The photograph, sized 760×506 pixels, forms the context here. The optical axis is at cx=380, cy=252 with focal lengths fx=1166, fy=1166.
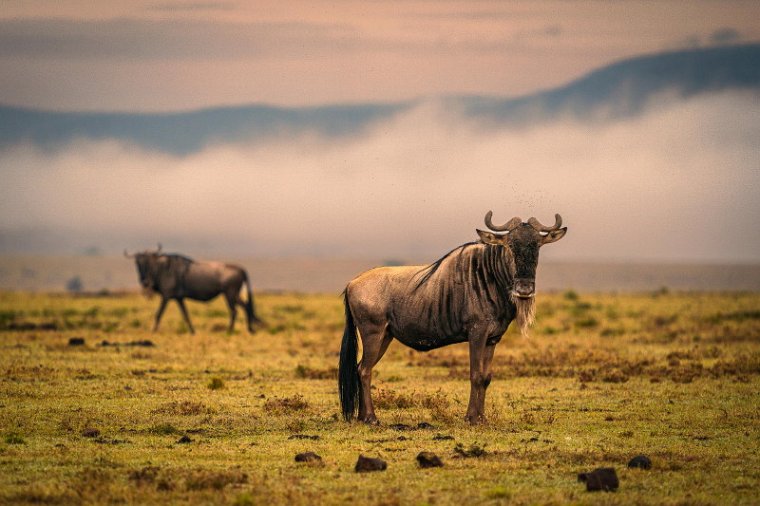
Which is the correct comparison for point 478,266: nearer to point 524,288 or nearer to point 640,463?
point 524,288

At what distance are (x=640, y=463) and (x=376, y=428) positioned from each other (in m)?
4.23

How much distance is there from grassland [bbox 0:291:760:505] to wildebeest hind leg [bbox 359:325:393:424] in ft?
1.57

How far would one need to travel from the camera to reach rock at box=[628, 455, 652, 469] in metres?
13.0

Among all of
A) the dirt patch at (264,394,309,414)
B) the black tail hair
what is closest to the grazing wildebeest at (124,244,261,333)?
the dirt patch at (264,394,309,414)

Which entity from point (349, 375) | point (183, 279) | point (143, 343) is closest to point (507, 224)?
point (349, 375)

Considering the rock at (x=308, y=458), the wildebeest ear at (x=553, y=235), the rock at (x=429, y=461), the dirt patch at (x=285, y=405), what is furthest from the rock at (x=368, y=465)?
the dirt patch at (x=285, y=405)

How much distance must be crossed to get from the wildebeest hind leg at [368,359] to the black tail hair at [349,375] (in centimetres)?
13

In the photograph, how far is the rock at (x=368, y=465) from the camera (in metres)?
12.7

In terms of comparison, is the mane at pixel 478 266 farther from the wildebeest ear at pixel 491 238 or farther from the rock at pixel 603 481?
the rock at pixel 603 481

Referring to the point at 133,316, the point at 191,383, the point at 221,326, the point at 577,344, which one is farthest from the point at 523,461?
the point at 133,316

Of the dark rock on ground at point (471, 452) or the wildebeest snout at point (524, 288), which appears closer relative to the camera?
the dark rock on ground at point (471, 452)

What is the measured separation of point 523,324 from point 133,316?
33124 mm

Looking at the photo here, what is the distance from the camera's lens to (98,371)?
76.9 ft

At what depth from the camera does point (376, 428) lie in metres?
16.0
